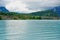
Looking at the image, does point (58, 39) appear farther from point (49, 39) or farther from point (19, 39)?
point (19, 39)

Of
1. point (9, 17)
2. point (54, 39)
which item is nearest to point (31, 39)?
point (54, 39)

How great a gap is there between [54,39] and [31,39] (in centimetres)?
250

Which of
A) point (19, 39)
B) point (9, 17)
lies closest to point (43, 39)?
point (19, 39)

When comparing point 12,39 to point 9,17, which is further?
point 9,17

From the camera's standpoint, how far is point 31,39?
24438 millimetres

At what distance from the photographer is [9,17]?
19475 centimetres

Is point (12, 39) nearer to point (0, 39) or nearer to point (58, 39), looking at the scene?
point (0, 39)

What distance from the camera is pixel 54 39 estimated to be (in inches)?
972

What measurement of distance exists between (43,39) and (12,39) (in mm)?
3318

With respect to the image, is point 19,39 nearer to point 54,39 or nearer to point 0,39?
point 0,39

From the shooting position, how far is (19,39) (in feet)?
78.8

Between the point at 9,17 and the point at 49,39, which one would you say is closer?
the point at 49,39

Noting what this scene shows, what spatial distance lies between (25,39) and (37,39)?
1.28 meters

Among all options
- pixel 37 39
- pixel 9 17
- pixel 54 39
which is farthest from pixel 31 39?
pixel 9 17
